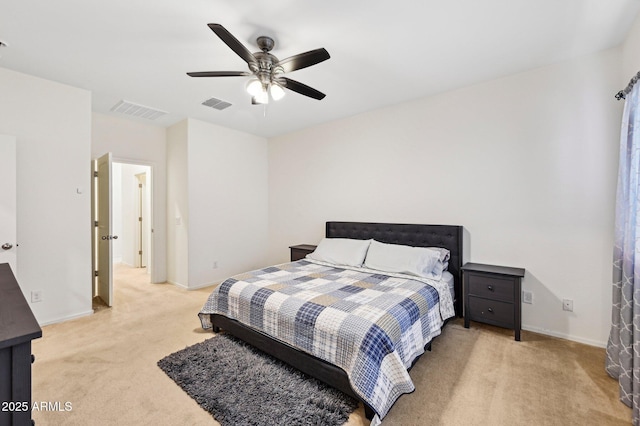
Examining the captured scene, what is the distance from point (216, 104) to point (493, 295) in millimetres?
4036

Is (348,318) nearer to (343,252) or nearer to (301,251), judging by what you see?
(343,252)

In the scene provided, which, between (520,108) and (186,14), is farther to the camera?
(520,108)

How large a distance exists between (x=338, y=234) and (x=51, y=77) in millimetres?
→ 3885

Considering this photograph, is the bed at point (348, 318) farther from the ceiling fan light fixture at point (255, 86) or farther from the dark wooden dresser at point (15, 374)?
the ceiling fan light fixture at point (255, 86)

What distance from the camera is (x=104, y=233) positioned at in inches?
153

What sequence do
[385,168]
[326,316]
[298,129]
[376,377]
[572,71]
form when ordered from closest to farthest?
[376,377] → [326,316] → [572,71] → [385,168] → [298,129]

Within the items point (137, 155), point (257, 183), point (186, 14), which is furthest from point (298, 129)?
point (186, 14)

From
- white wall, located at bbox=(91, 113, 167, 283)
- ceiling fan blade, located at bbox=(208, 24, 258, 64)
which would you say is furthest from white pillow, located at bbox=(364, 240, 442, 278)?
white wall, located at bbox=(91, 113, 167, 283)

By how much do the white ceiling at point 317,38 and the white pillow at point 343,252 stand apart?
1.91 m

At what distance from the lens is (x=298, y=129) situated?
5035mm

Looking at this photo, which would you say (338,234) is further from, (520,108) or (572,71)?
(572,71)

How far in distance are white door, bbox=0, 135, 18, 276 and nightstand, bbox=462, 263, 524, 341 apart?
4.57 meters

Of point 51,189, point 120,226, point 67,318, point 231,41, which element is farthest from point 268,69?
point 120,226

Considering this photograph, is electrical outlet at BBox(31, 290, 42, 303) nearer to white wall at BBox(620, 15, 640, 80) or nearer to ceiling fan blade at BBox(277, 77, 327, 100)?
ceiling fan blade at BBox(277, 77, 327, 100)
